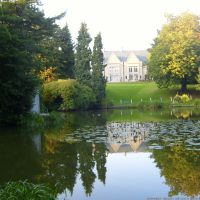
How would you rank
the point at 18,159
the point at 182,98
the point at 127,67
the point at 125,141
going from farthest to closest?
the point at 127,67
the point at 182,98
the point at 125,141
the point at 18,159

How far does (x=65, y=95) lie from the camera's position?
4644 centimetres

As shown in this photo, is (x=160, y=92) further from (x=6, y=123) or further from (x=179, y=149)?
(x=179, y=149)

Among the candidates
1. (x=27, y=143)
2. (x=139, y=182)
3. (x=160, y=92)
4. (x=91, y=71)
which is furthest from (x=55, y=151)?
(x=160, y=92)

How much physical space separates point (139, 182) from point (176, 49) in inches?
1900

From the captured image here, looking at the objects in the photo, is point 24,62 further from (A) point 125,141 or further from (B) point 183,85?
(B) point 183,85

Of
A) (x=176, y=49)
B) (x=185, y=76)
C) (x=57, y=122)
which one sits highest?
(x=176, y=49)

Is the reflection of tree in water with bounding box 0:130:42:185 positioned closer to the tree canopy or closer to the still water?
Result: the still water

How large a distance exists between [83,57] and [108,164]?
44.3 meters

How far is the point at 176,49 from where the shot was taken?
56875 mm

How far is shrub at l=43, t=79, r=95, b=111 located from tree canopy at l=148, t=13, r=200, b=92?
13.8 meters

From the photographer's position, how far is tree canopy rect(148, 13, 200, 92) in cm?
5628

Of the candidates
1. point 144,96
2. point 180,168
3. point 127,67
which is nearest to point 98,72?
point 144,96

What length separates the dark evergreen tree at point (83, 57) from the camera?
5569cm

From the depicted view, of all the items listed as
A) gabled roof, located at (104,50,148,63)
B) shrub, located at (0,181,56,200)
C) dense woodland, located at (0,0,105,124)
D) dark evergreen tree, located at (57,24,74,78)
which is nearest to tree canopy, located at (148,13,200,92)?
dark evergreen tree, located at (57,24,74,78)
